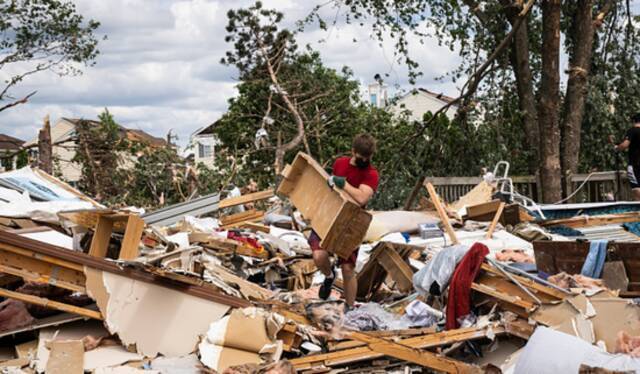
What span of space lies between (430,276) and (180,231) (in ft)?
11.2

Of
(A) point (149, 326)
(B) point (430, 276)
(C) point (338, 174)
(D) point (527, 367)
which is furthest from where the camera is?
(C) point (338, 174)

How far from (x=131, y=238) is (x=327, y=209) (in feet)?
4.87

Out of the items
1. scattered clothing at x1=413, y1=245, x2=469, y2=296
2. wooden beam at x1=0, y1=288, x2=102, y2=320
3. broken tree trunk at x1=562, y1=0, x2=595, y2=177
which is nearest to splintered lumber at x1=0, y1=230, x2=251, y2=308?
wooden beam at x1=0, y1=288, x2=102, y2=320

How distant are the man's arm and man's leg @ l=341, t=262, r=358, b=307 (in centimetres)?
51

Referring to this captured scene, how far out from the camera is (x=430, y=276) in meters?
6.21

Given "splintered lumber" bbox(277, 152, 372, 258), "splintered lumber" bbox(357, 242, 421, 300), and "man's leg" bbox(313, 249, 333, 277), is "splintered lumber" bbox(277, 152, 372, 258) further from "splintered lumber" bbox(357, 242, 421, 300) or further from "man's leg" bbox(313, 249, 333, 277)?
"splintered lumber" bbox(357, 242, 421, 300)

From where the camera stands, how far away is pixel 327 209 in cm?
647

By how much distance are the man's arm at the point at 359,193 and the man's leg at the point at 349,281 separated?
1.67 feet

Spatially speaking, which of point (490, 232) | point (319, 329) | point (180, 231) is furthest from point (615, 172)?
point (319, 329)

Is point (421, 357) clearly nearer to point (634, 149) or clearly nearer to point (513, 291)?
point (513, 291)

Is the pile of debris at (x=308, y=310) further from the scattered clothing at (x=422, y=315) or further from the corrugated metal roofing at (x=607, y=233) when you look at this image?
the corrugated metal roofing at (x=607, y=233)

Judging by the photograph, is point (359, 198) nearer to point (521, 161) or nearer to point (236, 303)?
point (236, 303)

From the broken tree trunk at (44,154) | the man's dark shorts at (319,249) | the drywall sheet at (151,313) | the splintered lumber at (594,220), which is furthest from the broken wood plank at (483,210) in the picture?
the broken tree trunk at (44,154)

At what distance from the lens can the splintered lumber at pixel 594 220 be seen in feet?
33.1
